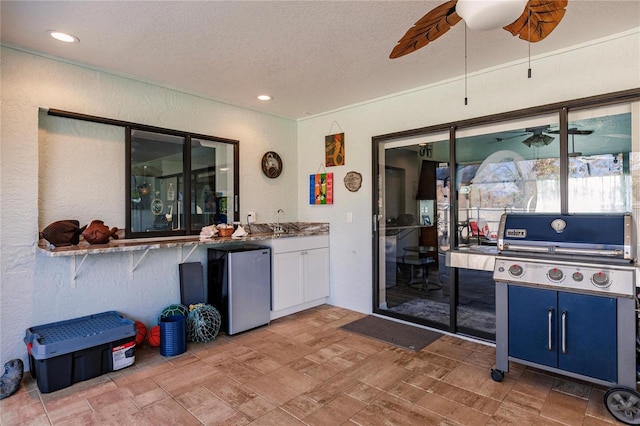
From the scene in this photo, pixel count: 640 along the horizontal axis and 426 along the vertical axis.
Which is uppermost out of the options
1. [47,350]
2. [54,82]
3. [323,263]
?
[54,82]

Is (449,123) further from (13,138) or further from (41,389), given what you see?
(41,389)

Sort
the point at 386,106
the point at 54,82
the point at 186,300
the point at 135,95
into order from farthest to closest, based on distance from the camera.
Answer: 1. the point at 386,106
2. the point at 186,300
3. the point at 135,95
4. the point at 54,82

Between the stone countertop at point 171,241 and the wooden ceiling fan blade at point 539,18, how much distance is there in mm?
2937

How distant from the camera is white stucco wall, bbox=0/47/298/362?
2.71 m

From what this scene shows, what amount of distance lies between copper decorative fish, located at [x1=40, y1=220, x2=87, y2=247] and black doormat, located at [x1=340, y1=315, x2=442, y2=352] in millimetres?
2689

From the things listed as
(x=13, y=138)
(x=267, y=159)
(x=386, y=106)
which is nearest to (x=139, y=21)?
(x=13, y=138)

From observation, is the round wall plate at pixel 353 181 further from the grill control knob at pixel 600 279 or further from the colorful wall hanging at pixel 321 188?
the grill control knob at pixel 600 279

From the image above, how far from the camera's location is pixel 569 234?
2465mm

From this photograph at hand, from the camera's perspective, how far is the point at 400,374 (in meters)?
2.75

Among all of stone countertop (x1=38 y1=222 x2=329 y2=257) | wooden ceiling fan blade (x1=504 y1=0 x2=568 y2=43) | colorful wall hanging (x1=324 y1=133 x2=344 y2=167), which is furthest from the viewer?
colorful wall hanging (x1=324 y1=133 x2=344 y2=167)

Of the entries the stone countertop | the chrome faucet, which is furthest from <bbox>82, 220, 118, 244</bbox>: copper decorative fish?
the chrome faucet

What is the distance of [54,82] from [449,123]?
3.65m

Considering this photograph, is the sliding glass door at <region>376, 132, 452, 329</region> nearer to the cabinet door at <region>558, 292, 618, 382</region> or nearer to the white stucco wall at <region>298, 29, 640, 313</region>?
the white stucco wall at <region>298, 29, 640, 313</region>

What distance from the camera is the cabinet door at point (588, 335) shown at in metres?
2.21
